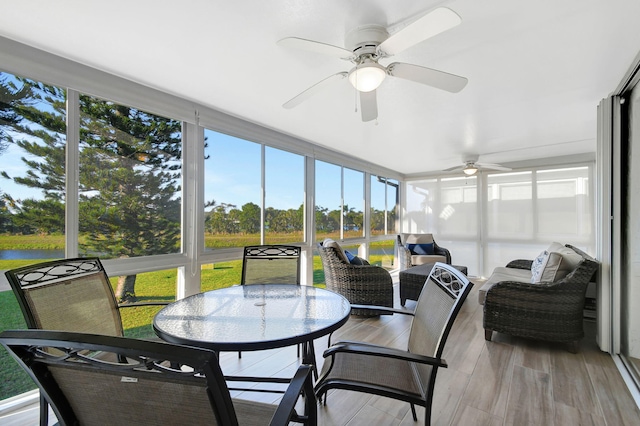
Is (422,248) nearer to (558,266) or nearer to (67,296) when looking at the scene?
(558,266)

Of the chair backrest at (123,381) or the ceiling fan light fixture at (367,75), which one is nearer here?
the chair backrest at (123,381)

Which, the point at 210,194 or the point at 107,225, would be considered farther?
the point at 210,194

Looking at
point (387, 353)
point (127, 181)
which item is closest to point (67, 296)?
point (127, 181)

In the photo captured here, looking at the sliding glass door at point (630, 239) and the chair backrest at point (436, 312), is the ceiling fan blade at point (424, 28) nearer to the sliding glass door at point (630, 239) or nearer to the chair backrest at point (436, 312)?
the chair backrest at point (436, 312)

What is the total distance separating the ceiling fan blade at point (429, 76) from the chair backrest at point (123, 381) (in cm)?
176

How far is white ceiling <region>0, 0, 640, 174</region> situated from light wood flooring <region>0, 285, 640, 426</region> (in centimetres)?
238

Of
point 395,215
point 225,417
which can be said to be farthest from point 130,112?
point 395,215

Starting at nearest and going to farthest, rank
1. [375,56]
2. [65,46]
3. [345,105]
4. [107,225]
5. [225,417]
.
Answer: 1. [225,417]
2. [375,56]
3. [65,46]
4. [107,225]
5. [345,105]

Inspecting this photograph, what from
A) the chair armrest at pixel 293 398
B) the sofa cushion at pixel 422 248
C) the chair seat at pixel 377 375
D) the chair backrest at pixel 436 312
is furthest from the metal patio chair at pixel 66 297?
the sofa cushion at pixel 422 248

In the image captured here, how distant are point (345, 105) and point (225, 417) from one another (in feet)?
9.18

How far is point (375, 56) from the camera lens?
1.75 metres

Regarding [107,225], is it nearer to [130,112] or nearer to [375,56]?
[130,112]

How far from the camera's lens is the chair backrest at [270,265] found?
252cm

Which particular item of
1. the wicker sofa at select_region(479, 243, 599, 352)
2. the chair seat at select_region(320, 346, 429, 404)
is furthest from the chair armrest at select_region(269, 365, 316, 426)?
the wicker sofa at select_region(479, 243, 599, 352)
